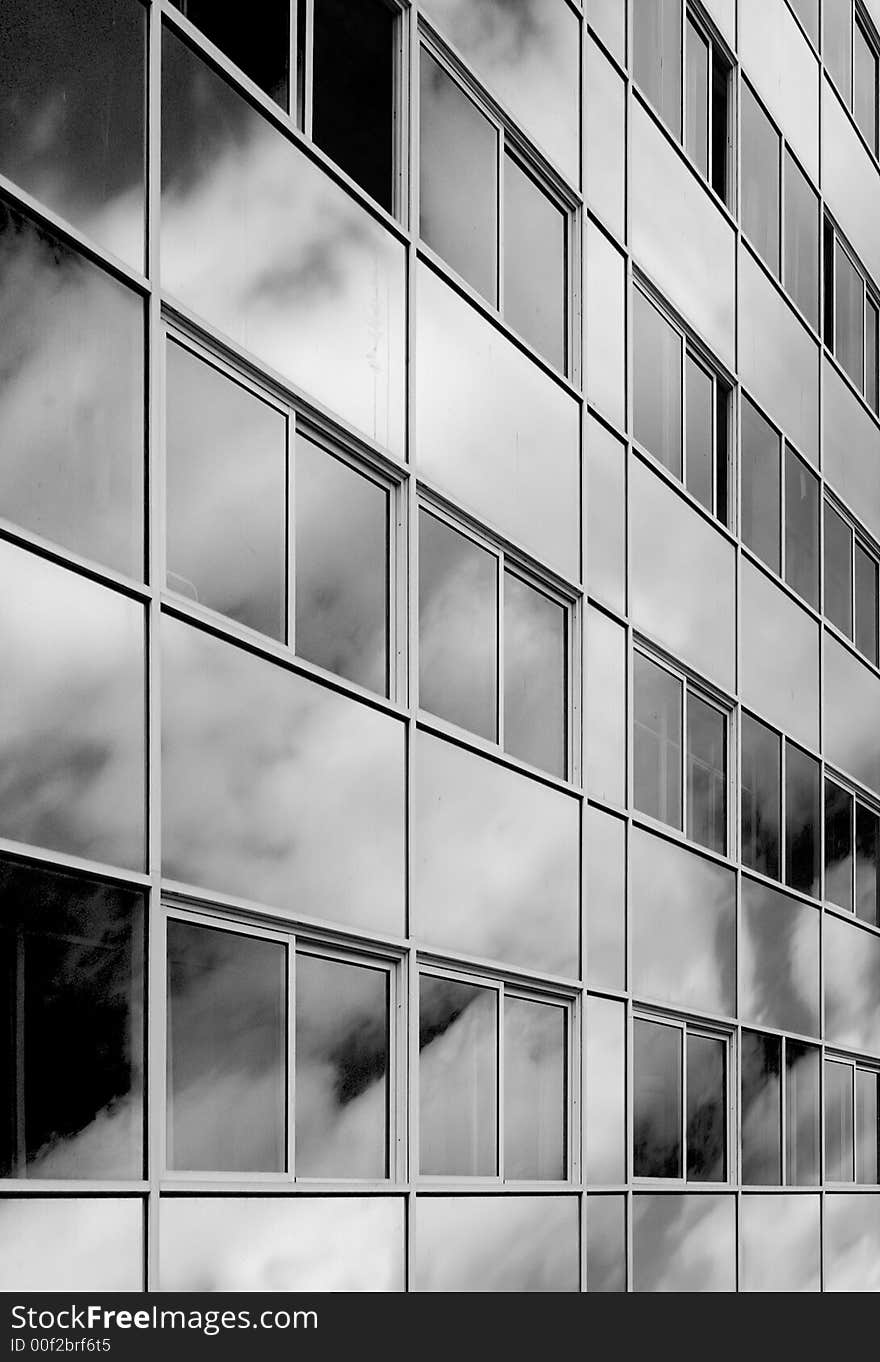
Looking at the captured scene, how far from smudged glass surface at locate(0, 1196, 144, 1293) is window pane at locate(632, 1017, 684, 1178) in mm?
7479

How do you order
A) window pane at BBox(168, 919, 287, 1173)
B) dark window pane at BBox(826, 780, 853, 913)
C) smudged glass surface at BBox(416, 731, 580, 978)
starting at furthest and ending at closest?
dark window pane at BBox(826, 780, 853, 913) < smudged glass surface at BBox(416, 731, 580, 978) < window pane at BBox(168, 919, 287, 1173)

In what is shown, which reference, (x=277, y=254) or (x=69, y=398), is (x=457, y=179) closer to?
(x=277, y=254)

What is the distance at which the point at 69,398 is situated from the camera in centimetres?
1003

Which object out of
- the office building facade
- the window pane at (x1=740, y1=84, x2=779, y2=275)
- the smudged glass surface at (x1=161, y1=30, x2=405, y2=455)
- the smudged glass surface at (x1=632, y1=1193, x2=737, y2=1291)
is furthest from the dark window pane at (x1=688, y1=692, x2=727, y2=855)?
the smudged glass surface at (x1=161, y1=30, x2=405, y2=455)

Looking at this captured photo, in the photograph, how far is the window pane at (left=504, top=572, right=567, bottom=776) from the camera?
1522 cm

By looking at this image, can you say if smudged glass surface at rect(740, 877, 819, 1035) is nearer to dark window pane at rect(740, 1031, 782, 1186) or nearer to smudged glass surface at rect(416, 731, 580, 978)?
dark window pane at rect(740, 1031, 782, 1186)

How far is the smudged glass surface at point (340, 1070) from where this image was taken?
A: 11797 mm

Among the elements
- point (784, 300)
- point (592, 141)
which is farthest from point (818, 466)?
point (592, 141)

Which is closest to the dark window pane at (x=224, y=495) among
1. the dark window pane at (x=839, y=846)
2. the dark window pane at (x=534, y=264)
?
the dark window pane at (x=534, y=264)

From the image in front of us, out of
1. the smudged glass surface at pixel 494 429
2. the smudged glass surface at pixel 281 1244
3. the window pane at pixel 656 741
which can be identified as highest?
the smudged glass surface at pixel 494 429

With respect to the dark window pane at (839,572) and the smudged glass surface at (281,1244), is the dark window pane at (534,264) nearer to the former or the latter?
the smudged glass surface at (281,1244)

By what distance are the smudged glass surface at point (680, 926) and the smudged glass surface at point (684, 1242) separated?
179cm
